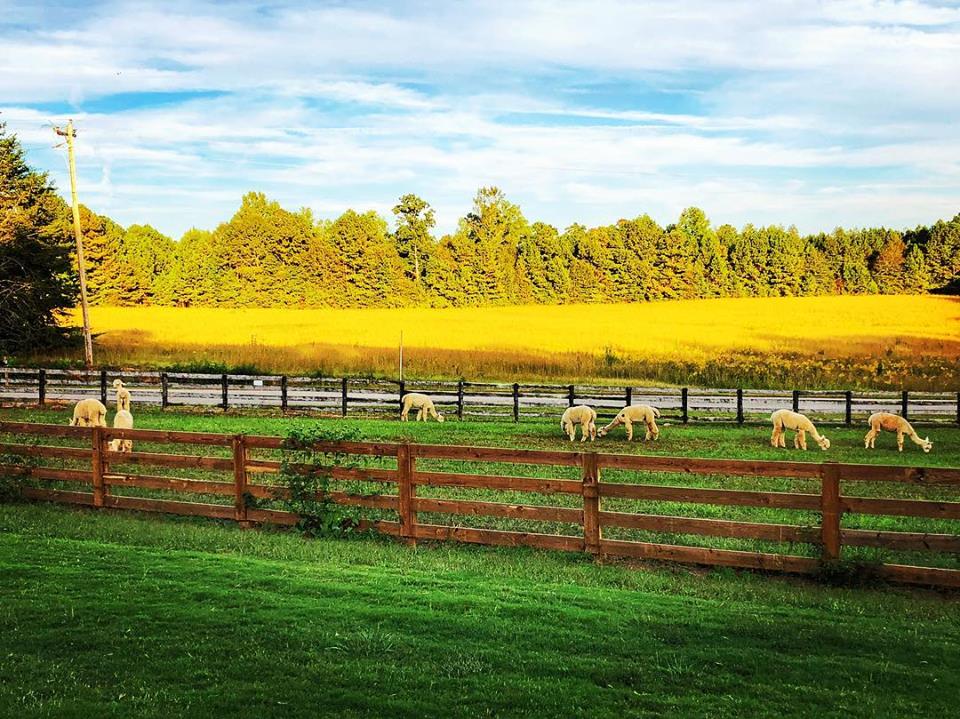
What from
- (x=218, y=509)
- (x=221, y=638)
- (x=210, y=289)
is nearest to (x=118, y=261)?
(x=210, y=289)

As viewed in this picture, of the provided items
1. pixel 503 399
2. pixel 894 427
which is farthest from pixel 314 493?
pixel 503 399

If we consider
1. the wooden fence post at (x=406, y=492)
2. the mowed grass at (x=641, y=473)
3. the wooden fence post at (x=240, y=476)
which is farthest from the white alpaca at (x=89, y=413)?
the wooden fence post at (x=406, y=492)

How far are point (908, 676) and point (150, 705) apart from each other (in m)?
5.20

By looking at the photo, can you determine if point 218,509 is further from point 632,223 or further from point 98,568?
point 632,223

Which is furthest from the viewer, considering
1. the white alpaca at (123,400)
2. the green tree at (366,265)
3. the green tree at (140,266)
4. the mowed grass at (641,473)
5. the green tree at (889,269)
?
the green tree at (889,269)

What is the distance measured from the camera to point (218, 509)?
1280 cm

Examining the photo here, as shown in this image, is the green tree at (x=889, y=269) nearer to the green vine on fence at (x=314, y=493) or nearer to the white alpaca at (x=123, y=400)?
the white alpaca at (x=123, y=400)

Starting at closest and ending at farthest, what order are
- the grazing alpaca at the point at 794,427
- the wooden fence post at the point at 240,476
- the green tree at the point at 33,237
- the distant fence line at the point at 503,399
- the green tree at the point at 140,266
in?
1. the wooden fence post at the point at 240,476
2. the grazing alpaca at the point at 794,427
3. the distant fence line at the point at 503,399
4. the green tree at the point at 33,237
5. the green tree at the point at 140,266

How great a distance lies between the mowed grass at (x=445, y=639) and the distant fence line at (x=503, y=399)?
64.8 feet

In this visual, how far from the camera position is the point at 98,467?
13.6 metres

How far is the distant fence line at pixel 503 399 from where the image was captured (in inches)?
1176

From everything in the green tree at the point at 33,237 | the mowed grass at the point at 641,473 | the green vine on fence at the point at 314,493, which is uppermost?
the green tree at the point at 33,237

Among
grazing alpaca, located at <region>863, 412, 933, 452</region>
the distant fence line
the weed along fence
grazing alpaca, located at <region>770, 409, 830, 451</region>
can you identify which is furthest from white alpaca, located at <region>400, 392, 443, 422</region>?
the weed along fence

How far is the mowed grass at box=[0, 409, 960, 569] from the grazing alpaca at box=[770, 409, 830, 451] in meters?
0.28
